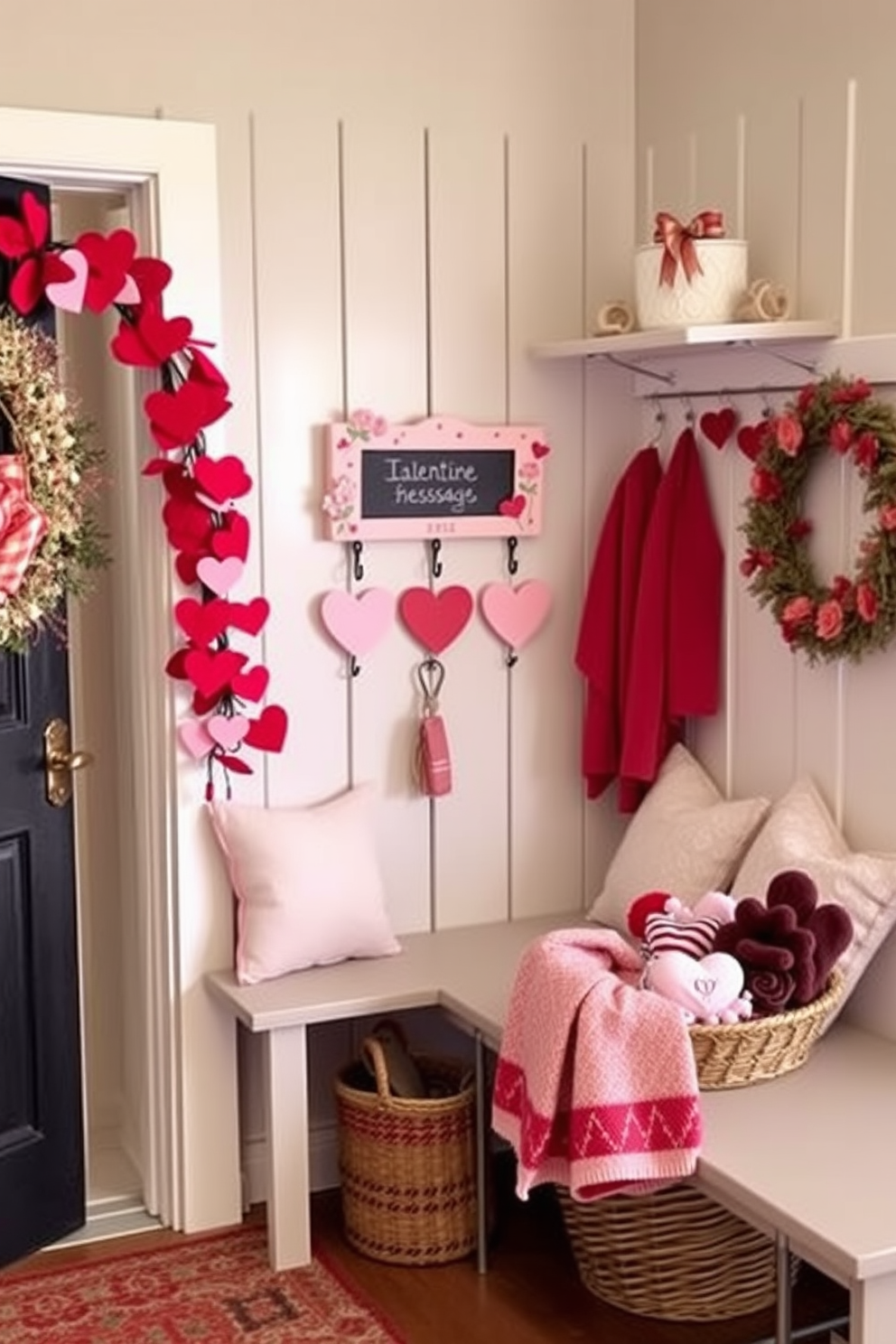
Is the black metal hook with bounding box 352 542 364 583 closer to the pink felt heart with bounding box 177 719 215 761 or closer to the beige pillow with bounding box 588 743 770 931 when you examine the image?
Result: the pink felt heart with bounding box 177 719 215 761

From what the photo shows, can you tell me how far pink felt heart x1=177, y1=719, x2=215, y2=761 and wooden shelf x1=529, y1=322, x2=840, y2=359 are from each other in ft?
3.23

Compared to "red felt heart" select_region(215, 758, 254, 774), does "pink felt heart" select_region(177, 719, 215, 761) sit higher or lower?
higher

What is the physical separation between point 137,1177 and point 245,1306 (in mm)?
553

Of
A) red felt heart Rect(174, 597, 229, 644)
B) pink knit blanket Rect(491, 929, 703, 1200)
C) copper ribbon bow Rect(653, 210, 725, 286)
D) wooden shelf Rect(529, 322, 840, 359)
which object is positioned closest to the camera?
pink knit blanket Rect(491, 929, 703, 1200)

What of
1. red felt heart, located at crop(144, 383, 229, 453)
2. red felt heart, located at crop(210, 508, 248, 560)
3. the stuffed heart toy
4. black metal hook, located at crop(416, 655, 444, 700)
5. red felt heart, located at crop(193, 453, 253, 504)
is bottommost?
the stuffed heart toy

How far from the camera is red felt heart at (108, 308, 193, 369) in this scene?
10.6 ft

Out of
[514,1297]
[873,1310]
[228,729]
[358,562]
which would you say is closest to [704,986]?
[873,1310]

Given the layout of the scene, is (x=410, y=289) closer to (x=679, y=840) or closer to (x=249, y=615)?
(x=249, y=615)

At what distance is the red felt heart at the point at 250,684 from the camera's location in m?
3.38

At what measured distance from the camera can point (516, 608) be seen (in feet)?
12.1

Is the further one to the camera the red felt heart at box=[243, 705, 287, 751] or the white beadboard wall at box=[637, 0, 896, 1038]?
the red felt heart at box=[243, 705, 287, 751]

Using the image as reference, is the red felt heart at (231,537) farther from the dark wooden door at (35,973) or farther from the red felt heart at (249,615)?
the dark wooden door at (35,973)

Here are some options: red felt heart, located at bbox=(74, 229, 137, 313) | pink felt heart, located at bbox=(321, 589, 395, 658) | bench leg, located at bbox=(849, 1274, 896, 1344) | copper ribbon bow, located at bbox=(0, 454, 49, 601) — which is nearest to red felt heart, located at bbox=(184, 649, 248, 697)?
pink felt heart, located at bbox=(321, 589, 395, 658)

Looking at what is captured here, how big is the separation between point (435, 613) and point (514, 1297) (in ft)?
4.08
